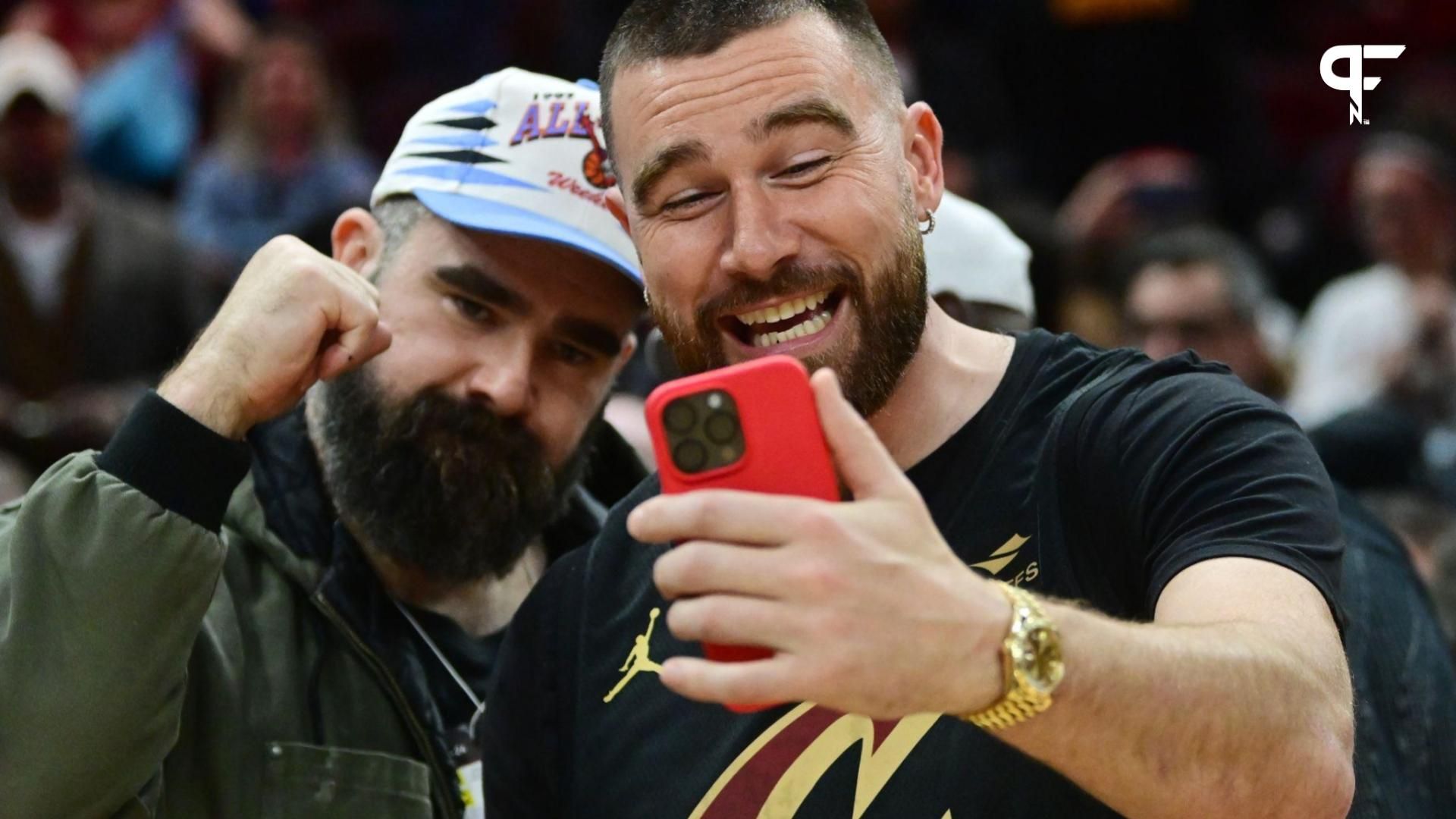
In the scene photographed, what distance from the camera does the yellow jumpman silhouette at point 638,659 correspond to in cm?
244

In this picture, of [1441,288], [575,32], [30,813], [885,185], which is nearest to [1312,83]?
[1441,288]

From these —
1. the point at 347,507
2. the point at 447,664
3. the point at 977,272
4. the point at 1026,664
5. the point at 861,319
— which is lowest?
the point at 447,664

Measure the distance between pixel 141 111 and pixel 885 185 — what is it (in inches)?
243

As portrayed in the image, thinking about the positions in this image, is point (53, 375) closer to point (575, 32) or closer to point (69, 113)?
point (69, 113)

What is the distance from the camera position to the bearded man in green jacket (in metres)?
2.42

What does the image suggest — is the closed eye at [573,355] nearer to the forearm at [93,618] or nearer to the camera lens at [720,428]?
the forearm at [93,618]

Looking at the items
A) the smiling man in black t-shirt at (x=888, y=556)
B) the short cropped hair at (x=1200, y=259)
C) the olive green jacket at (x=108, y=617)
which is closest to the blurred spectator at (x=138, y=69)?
the short cropped hair at (x=1200, y=259)

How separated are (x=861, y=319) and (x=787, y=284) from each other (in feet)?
0.34

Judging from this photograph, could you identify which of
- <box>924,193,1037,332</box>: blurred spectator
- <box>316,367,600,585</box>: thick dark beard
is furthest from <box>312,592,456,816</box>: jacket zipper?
<box>924,193,1037,332</box>: blurred spectator

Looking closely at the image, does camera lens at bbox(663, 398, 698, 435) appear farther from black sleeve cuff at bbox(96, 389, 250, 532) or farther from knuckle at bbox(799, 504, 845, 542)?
black sleeve cuff at bbox(96, 389, 250, 532)

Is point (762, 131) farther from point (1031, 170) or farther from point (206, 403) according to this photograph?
point (1031, 170)

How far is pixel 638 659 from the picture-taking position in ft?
8.05

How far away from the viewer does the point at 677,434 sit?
1.67 metres

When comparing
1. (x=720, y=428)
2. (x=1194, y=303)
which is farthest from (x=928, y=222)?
(x=1194, y=303)
